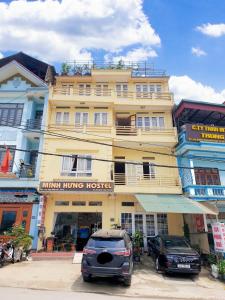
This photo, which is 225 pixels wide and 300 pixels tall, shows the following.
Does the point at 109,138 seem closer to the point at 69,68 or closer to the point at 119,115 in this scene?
the point at 119,115

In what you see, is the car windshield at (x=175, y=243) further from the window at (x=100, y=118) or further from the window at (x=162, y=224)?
the window at (x=100, y=118)

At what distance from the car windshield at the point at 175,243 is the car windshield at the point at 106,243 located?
11.7 ft

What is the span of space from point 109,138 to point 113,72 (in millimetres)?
6754

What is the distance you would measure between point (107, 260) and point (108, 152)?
938 cm

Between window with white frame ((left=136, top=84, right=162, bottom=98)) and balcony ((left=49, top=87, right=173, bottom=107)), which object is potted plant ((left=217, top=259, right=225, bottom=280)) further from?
window with white frame ((left=136, top=84, right=162, bottom=98))

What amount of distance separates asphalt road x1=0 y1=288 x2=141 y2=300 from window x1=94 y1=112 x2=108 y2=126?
41.1 feet

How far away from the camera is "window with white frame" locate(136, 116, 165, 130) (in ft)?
59.9

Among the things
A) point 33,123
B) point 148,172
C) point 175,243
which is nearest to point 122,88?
point 148,172

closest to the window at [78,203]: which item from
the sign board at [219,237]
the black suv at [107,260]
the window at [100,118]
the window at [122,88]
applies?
the window at [100,118]

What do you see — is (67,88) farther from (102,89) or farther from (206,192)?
(206,192)

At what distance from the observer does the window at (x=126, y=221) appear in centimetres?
1537

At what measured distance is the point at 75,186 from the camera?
1435cm

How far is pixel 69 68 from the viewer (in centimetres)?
2052

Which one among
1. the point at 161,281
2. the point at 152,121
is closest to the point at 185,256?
the point at 161,281
